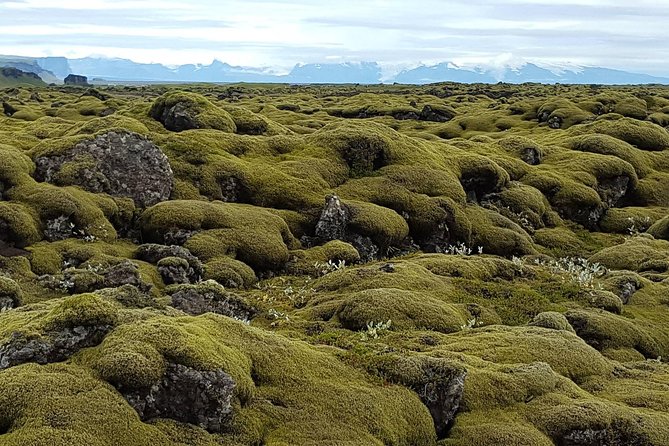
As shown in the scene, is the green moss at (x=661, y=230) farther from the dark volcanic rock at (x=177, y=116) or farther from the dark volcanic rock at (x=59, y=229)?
the dark volcanic rock at (x=59, y=229)

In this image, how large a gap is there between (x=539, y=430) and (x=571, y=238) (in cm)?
3211

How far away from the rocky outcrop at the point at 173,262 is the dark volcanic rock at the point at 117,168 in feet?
20.3

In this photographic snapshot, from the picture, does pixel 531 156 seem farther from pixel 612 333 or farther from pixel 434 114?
pixel 434 114

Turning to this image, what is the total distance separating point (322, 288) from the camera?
1019 inches

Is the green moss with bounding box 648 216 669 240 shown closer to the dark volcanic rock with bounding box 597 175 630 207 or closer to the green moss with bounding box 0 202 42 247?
the dark volcanic rock with bounding box 597 175 630 207

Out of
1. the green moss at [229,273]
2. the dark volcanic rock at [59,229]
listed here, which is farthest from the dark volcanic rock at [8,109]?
the green moss at [229,273]

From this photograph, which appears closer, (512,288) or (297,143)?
(512,288)

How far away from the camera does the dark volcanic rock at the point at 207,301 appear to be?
2066cm

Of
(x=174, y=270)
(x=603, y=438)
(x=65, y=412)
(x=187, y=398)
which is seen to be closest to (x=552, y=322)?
(x=603, y=438)

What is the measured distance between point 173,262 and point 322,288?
20.4ft

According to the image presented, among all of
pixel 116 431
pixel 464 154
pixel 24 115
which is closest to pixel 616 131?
pixel 464 154

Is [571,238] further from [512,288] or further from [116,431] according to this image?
[116,431]

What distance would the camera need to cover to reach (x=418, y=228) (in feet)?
123

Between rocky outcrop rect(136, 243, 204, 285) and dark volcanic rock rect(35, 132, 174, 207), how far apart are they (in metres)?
6.19
